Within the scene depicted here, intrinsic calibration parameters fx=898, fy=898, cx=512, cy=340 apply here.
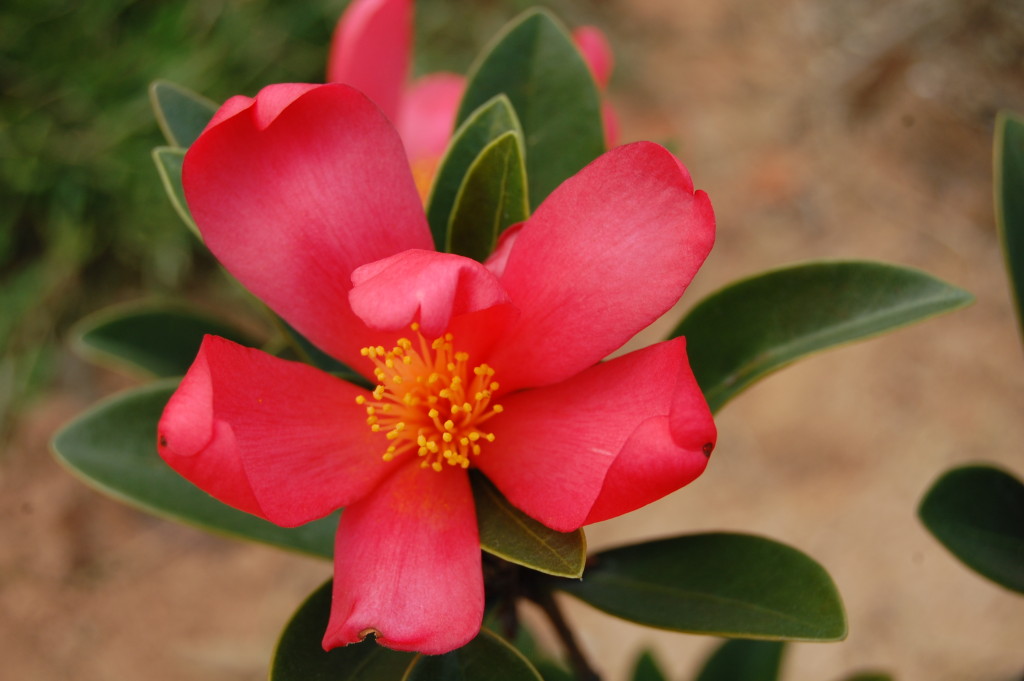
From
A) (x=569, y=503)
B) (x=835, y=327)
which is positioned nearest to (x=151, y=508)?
(x=569, y=503)

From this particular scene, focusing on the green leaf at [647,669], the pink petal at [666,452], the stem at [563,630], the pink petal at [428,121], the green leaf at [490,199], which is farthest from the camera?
the green leaf at [647,669]

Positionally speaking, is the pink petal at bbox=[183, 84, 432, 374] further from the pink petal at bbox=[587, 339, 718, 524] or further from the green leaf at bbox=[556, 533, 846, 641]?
the green leaf at bbox=[556, 533, 846, 641]

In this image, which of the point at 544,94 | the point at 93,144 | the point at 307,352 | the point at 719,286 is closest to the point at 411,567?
the point at 307,352

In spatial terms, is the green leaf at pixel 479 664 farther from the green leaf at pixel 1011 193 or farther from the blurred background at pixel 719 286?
the blurred background at pixel 719 286

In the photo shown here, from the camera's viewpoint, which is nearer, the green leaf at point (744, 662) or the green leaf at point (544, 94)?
the green leaf at point (544, 94)

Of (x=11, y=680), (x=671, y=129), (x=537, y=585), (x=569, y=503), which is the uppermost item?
(x=569, y=503)

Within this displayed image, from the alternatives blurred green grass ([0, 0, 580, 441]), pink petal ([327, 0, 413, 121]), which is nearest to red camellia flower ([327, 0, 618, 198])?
pink petal ([327, 0, 413, 121])

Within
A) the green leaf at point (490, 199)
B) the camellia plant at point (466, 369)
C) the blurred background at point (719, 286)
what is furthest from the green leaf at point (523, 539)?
the blurred background at point (719, 286)

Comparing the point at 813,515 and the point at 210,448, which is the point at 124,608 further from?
the point at 210,448
